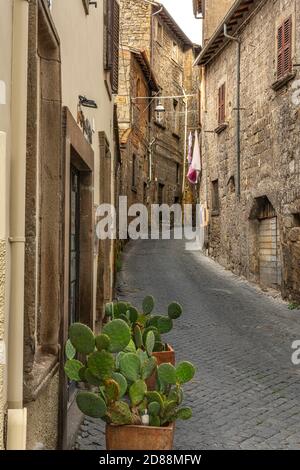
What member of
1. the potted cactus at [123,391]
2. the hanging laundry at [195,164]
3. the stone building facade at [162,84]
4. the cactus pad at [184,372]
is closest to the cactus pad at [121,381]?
the potted cactus at [123,391]

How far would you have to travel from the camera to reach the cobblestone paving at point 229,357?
4.43 meters

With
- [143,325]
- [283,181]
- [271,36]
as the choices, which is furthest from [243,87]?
[143,325]

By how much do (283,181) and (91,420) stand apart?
25.9ft

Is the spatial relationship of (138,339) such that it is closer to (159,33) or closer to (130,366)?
(130,366)

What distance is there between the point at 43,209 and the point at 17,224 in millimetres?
1074

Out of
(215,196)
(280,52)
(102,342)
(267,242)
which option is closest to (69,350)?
(102,342)

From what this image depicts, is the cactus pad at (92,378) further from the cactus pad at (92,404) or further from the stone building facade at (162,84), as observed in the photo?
the stone building facade at (162,84)

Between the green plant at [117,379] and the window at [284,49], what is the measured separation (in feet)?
28.2

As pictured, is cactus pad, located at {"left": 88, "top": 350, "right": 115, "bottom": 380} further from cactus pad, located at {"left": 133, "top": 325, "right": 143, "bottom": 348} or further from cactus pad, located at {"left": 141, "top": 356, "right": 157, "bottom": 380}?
cactus pad, located at {"left": 133, "top": 325, "right": 143, "bottom": 348}

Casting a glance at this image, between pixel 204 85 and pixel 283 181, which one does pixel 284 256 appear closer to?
pixel 283 181

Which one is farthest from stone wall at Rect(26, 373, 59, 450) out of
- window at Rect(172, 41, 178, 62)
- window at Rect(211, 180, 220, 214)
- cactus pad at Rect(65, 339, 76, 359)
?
window at Rect(172, 41, 178, 62)

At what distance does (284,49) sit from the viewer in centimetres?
1145

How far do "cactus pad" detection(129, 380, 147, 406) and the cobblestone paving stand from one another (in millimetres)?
674

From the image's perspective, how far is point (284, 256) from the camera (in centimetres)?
1147
